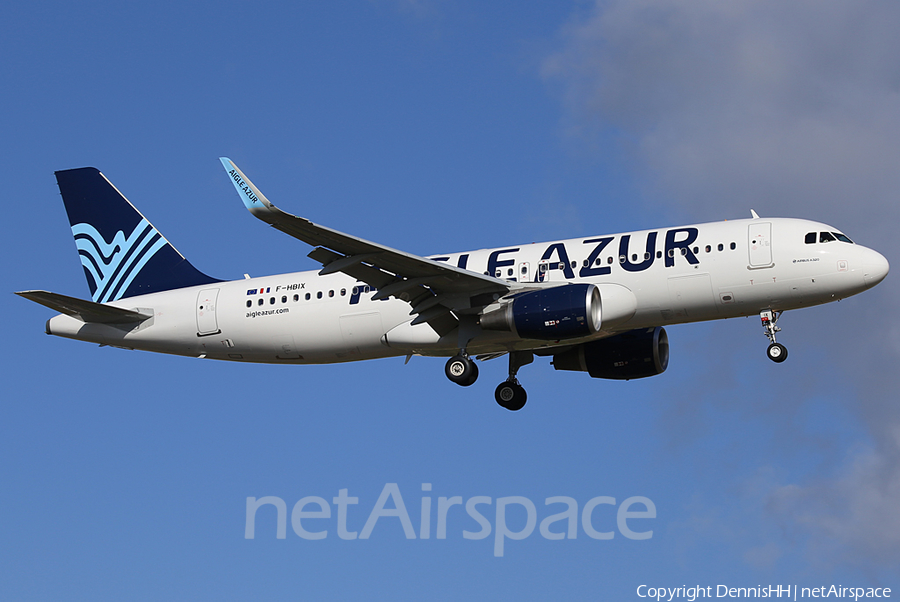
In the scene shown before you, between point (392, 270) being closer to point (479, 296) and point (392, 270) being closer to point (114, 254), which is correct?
point (479, 296)

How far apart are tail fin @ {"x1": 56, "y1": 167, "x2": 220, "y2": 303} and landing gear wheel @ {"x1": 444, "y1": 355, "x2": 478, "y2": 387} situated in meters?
9.84

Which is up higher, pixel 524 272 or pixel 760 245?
pixel 760 245

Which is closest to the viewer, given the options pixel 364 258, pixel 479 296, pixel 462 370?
pixel 364 258

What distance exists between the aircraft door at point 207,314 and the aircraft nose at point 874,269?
19584 mm

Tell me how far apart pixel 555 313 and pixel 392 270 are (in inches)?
184

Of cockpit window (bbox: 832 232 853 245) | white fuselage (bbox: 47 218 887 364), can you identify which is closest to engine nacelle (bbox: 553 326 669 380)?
white fuselage (bbox: 47 218 887 364)

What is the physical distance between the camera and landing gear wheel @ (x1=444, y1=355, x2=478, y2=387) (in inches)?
1251

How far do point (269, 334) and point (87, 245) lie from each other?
378 inches

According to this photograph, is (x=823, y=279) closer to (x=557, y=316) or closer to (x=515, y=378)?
(x=557, y=316)

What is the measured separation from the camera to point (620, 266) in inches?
1180

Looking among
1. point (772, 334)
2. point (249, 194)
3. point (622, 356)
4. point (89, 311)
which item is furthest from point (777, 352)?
point (89, 311)

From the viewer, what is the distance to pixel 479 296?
30531 millimetres

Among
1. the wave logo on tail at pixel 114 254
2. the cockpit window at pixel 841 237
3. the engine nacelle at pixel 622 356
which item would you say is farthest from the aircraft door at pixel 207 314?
the cockpit window at pixel 841 237

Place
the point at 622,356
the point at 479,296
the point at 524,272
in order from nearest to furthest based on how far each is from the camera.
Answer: the point at 479,296
the point at 524,272
the point at 622,356
